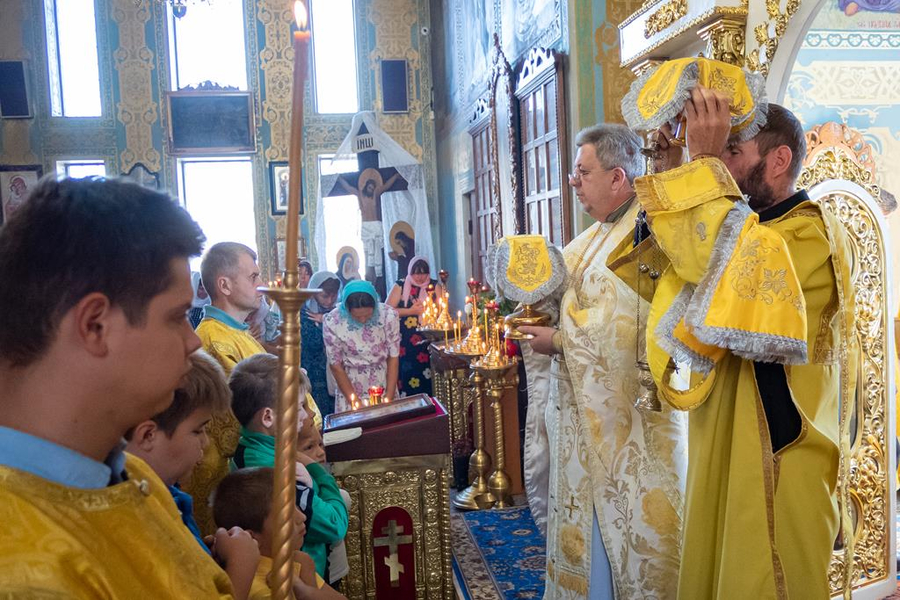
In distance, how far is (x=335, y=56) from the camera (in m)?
12.3

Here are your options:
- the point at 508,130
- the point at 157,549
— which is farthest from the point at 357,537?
the point at 508,130

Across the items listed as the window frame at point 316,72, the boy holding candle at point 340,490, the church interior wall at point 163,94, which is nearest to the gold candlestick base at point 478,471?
the boy holding candle at point 340,490

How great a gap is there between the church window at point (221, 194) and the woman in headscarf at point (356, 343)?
7300 millimetres

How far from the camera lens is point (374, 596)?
8.34 ft

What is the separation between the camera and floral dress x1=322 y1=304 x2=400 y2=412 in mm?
5160

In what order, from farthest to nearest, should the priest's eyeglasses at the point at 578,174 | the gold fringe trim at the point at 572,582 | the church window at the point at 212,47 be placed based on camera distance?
the church window at the point at 212,47
the priest's eyeglasses at the point at 578,174
the gold fringe trim at the point at 572,582

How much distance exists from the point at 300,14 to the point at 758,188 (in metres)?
1.39

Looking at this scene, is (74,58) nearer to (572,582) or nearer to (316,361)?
(316,361)

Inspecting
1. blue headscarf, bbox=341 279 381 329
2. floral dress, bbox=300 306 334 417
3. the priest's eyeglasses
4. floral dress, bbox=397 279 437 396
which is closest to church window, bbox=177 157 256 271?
floral dress, bbox=397 279 437 396

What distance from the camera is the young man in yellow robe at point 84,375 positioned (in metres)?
0.77

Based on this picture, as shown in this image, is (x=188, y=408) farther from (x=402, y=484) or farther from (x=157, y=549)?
(x=402, y=484)

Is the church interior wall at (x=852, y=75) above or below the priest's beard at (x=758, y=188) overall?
above

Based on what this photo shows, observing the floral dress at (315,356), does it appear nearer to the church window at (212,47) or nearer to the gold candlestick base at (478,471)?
the gold candlestick base at (478,471)

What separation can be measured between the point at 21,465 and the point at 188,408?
0.71 m
